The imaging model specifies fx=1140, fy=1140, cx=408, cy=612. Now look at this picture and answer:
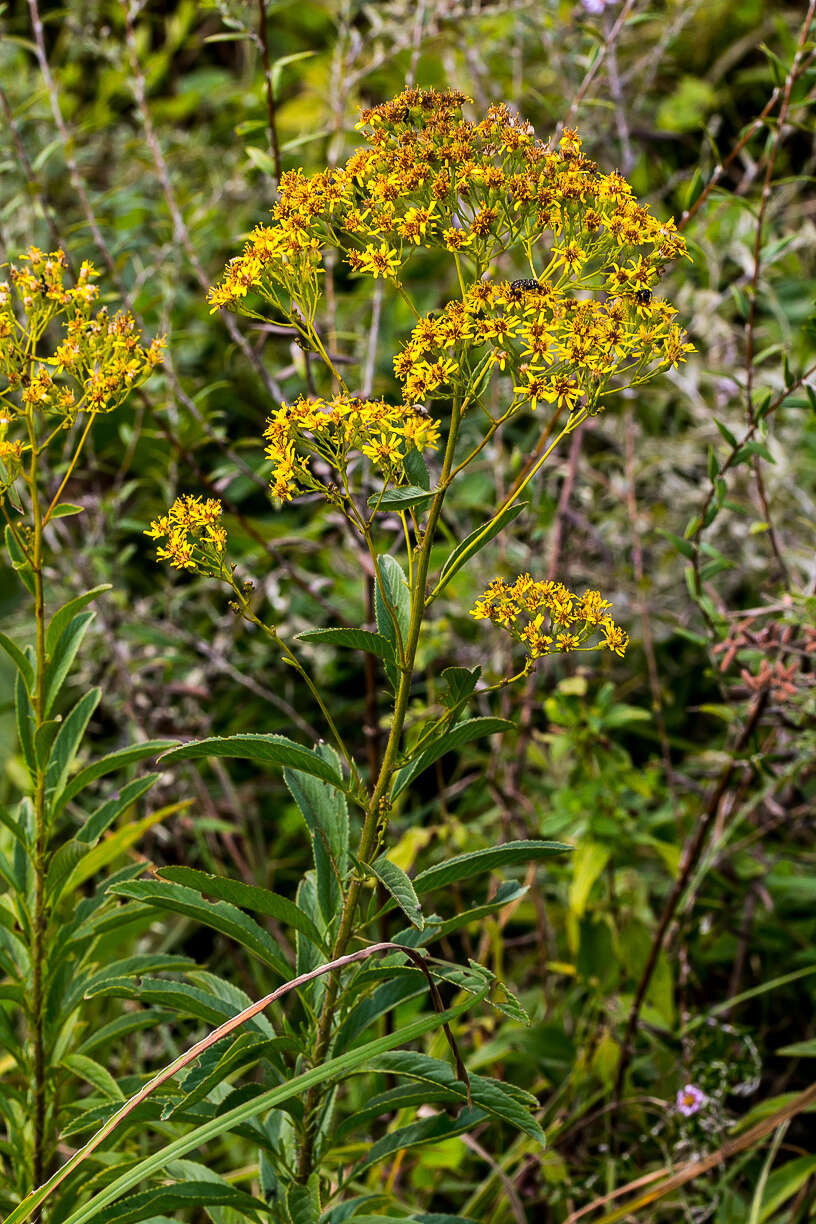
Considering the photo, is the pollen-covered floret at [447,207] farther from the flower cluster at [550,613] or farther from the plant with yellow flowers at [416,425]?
the flower cluster at [550,613]

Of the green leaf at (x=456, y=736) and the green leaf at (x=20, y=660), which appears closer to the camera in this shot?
the green leaf at (x=456, y=736)

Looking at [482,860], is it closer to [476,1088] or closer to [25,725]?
[476,1088]

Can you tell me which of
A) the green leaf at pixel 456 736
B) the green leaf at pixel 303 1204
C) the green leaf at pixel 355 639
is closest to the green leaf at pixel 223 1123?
the green leaf at pixel 303 1204

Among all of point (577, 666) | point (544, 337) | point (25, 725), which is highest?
point (544, 337)

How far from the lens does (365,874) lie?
4.47 feet

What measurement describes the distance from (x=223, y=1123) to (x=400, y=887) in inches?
14.1

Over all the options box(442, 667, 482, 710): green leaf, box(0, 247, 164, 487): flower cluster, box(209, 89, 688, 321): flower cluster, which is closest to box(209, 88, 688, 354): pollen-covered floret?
box(209, 89, 688, 321): flower cluster

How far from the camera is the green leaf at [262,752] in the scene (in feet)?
4.02

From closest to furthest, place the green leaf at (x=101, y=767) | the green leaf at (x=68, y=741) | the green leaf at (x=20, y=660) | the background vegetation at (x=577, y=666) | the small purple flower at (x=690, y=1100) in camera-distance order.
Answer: the green leaf at (x=20, y=660), the green leaf at (x=101, y=767), the green leaf at (x=68, y=741), the small purple flower at (x=690, y=1100), the background vegetation at (x=577, y=666)

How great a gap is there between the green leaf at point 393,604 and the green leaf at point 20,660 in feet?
1.55

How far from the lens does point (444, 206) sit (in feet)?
4.42

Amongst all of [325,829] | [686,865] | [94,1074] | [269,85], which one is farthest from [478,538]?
[269,85]

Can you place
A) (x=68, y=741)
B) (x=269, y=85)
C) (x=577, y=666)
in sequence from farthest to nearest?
(x=577, y=666) → (x=269, y=85) → (x=68, y=741)

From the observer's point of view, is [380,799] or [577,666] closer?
[380,799]
